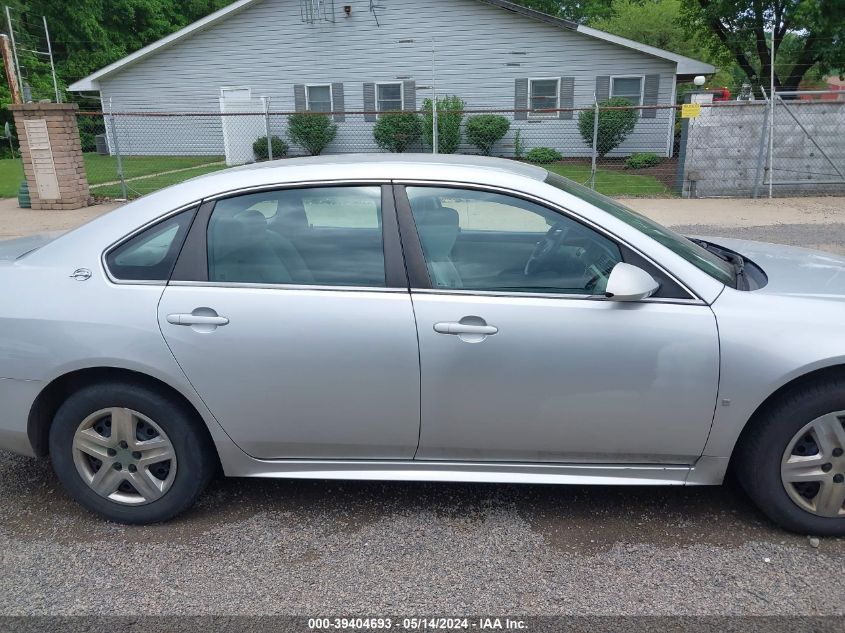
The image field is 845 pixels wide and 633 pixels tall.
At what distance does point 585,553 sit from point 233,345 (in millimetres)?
1738

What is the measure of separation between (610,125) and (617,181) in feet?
10.8

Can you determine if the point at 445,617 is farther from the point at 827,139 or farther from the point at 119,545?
the point at 827,139

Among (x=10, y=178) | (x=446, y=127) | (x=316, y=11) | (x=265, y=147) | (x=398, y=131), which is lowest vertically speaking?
(x=10, y=178)

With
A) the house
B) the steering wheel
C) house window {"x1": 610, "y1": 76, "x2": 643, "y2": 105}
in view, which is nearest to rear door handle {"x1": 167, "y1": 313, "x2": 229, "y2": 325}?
the steering wheel

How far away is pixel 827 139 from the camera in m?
13.1

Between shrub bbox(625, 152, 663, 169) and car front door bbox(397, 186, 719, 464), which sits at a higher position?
car front door bbox(397, 186, 719, 464)

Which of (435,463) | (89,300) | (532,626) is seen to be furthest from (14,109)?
(532,626)

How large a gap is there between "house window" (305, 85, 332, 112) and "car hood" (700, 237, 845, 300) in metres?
19.4

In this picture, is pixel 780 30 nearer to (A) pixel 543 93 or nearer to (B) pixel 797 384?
(A) pixel 543 93

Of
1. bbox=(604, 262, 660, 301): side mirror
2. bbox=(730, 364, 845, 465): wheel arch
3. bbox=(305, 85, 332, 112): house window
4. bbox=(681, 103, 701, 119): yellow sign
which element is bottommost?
bbox=(305, 85, 332, 112): house window

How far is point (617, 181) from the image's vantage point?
1589cm

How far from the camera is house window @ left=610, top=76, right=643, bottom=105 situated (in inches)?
786

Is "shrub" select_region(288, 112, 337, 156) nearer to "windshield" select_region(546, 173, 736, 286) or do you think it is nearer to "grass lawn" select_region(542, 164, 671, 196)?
"grass lawn" select_region(542, 164, 671, 196)

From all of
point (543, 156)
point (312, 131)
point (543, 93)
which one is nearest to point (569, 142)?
point (543, 156)
